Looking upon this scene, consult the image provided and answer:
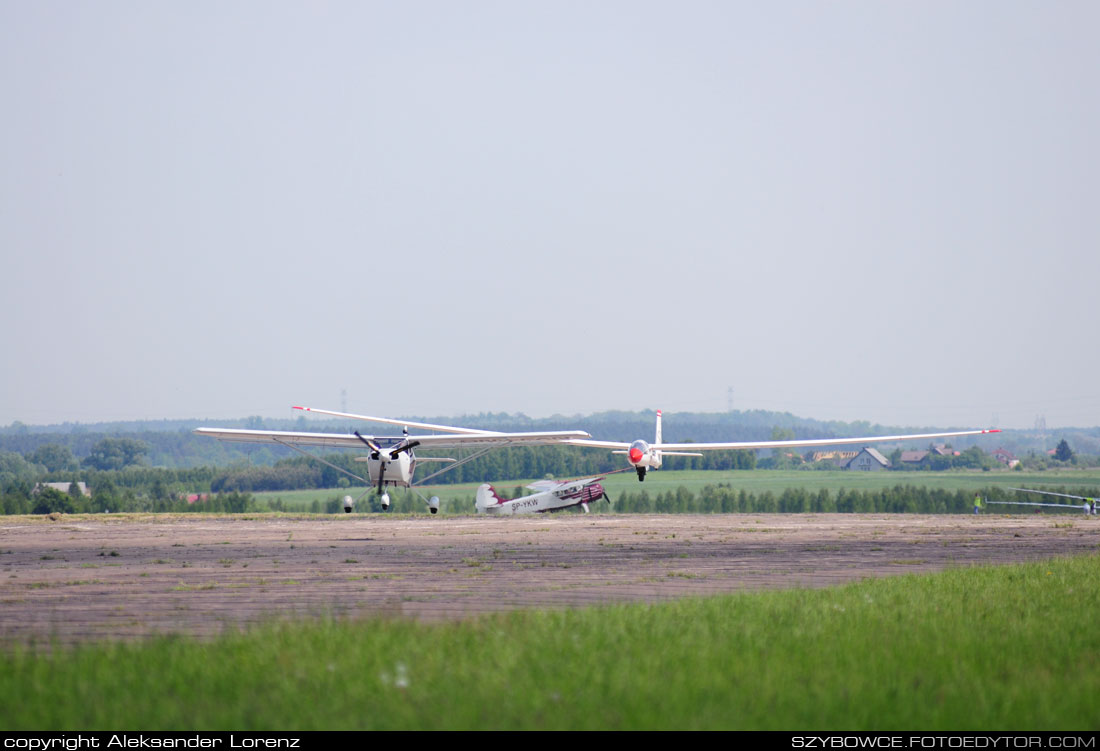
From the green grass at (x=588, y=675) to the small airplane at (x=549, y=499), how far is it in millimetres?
52049

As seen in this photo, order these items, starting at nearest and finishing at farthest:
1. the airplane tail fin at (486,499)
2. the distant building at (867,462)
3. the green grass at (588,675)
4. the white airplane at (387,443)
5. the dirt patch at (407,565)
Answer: the green grass at (588,675) → the dirt patch at (407,565) → the white airplane at (387,443) → the airplane tail fin at (486,499) → the distant building at (867,462)

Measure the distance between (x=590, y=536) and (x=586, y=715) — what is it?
77.1ft

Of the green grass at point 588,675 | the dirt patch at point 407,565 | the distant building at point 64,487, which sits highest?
the green grass at point 588,675

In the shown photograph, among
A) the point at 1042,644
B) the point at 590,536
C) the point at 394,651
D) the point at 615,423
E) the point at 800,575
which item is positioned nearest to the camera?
the point at 394,651

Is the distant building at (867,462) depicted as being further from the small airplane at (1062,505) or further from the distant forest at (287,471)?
the small airplane at (1062,505)

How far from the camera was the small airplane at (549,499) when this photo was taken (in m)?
63.4

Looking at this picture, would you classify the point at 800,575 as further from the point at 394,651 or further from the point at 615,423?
the point at 615,423

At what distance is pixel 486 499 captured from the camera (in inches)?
2625

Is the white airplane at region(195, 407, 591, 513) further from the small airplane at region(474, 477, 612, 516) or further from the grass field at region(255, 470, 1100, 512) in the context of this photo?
the grass field at region(255, 470, 1100, 512)

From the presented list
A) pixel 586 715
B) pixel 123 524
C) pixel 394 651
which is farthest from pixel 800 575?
pixel 123 524

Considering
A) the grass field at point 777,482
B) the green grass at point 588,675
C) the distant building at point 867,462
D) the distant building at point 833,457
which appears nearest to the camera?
the green grass at point 588,675

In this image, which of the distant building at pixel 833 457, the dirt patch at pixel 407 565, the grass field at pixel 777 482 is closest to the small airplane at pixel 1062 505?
the grass field at pixel 777 482

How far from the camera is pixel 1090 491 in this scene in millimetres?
74250

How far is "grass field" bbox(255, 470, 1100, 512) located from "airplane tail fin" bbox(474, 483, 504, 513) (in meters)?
8.76
